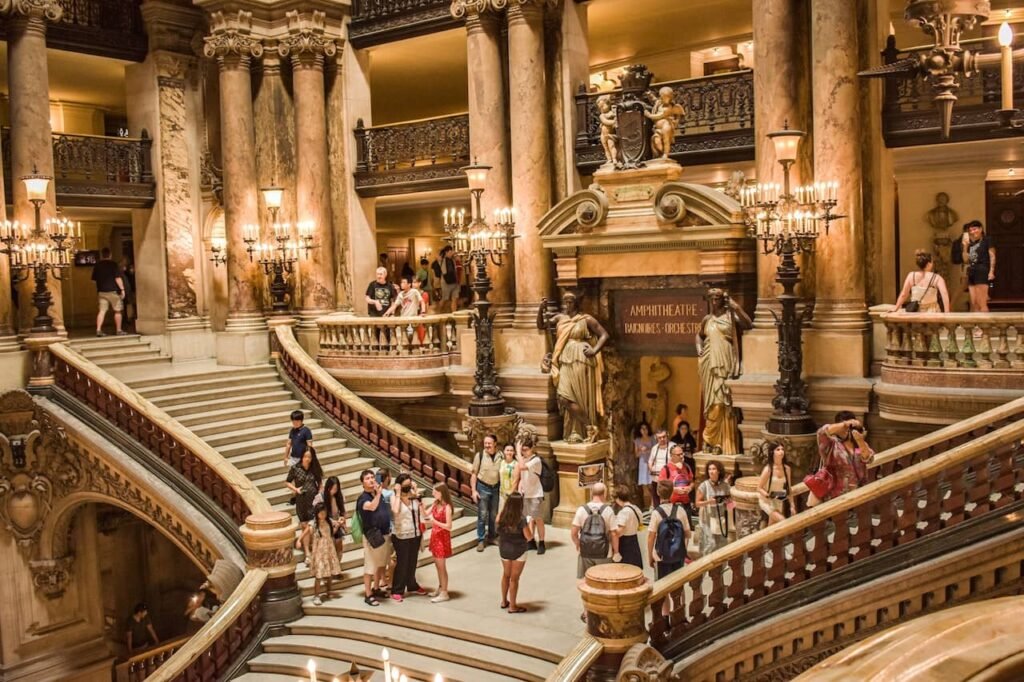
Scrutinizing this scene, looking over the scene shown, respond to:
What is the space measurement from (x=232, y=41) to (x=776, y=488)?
12490 millimetres

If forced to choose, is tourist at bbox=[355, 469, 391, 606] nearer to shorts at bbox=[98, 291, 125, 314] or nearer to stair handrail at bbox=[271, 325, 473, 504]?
stair handrail at bbox=[271, 325, 473, 504]

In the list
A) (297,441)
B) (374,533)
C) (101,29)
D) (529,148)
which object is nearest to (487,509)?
(374,533)

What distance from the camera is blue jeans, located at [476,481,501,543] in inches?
530

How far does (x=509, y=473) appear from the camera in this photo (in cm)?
1278

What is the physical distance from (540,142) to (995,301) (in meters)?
8.09

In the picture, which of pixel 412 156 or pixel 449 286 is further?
pixel 449 286

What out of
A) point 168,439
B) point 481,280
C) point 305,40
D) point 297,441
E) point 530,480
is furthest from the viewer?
point 305,40

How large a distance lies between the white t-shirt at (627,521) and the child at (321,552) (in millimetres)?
3350

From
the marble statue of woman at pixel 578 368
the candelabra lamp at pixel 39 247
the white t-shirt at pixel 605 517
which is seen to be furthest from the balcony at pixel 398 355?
the white t-shirt at pixel 605 517

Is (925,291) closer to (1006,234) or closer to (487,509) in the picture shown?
(487,509)

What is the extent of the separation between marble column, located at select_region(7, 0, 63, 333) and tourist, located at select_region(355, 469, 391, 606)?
738 cm

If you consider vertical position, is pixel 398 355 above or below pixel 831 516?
above

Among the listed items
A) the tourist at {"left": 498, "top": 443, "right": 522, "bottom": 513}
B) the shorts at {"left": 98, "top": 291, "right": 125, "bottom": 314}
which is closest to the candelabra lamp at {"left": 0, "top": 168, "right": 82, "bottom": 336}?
the shorts at {"left": 98, "top": 291, "right": 125, "bottom": 314}

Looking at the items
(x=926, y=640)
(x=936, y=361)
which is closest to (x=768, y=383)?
(x=936, y=361)
